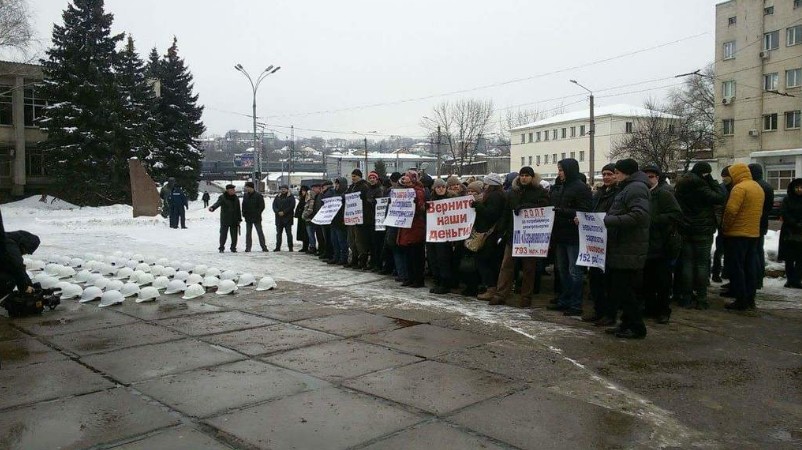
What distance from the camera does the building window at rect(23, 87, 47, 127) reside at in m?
52.1

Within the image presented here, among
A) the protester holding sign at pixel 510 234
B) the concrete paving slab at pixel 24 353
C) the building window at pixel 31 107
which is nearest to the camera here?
the concrete paving slab at pixel 24 353

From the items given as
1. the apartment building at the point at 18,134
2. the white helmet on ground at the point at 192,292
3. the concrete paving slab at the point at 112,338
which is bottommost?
the concrete paving slab at the point at 112,338

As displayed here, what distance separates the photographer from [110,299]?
9055 millimetres

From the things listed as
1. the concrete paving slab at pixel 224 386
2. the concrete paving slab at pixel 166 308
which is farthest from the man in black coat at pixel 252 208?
the concrete paving slab at pixel 224 386

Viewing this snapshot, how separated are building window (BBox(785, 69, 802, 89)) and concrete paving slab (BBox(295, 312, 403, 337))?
5540 cm

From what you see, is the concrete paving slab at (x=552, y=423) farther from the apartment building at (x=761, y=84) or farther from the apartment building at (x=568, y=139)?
the apartment building at (x=568, y=139)

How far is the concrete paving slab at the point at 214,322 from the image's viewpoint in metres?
7.51

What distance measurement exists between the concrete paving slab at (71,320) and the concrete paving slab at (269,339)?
5.70 feet

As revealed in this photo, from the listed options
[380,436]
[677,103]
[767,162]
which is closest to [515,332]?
[380,436]

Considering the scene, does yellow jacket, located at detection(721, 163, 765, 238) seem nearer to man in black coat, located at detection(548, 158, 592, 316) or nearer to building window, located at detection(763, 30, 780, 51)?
man in black coat, located at detection(548, 158, 592, 316)

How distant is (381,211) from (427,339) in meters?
5.08

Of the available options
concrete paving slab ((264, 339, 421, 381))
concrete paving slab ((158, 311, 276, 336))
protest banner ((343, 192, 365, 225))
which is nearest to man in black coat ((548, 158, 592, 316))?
concrete paving slab ((264, 339, 421, 381))

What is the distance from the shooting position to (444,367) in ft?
19.4

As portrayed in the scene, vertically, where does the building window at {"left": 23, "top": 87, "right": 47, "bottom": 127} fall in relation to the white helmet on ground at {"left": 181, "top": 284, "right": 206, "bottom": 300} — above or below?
above
